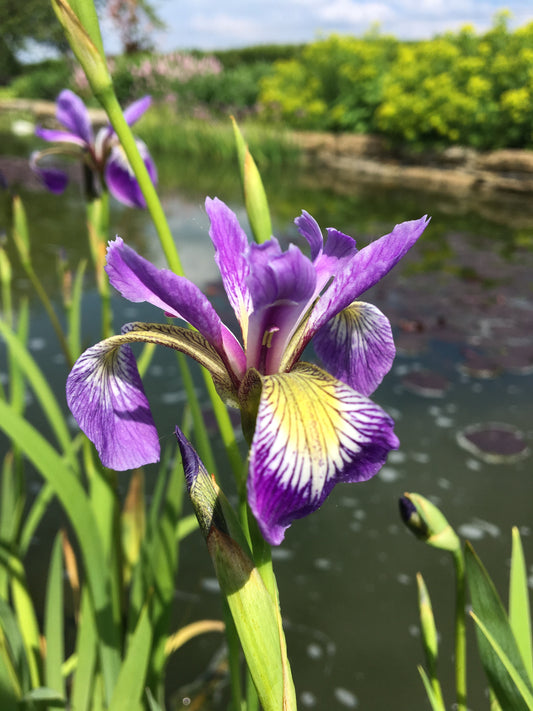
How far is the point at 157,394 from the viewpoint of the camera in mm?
3160

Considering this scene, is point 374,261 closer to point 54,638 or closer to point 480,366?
point 54,638

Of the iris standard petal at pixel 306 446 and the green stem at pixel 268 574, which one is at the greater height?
the iris standard petal at pixel 306 446

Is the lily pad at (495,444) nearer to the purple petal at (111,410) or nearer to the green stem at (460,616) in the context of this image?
the green stem at (460,616)

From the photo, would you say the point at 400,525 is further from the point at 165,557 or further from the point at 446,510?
the point at 165,557

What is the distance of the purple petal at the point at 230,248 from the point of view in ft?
1.99

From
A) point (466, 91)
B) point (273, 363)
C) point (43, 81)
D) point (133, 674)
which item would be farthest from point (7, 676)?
point (43, 81)

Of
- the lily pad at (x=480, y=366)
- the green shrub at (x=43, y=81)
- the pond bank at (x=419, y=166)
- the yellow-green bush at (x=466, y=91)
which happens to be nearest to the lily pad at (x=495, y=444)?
the lily pad at (x=480, y=366)

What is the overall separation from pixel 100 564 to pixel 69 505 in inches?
6.2

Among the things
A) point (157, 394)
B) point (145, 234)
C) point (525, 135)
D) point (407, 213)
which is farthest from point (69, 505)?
point (525, 135)

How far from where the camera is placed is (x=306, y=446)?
0.48m

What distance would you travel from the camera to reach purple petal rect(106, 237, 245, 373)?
0.52 m

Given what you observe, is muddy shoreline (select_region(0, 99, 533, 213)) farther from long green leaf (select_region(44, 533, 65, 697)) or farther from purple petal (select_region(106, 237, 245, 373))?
purple petal (select_region(106, 237, 245, 373))

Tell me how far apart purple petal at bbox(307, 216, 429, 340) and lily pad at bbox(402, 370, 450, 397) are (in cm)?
280

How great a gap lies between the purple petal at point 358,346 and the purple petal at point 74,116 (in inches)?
56.4
